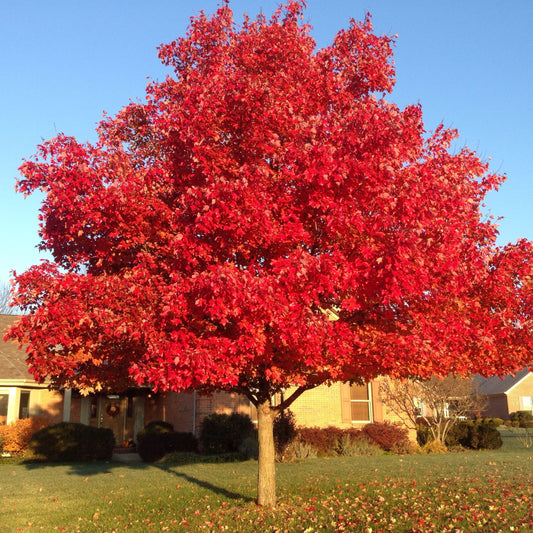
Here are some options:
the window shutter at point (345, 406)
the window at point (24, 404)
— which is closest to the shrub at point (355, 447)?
the window shutter at point (345, 406)

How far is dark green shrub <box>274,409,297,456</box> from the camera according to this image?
60.7 ft

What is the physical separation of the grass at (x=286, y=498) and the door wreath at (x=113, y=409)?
883 centimetres

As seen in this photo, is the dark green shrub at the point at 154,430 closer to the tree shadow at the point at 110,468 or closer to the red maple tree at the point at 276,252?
the tree shadow at the point at 110,468

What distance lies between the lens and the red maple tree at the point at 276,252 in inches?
277

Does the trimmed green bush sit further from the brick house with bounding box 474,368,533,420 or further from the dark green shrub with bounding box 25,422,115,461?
the brick house with bounding box 474,368,533,420

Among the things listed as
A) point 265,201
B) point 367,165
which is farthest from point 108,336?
point 367,165

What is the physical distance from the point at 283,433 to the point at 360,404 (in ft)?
18.4

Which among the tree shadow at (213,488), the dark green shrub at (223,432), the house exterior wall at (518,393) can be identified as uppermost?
the house exterior wall at (518,393)

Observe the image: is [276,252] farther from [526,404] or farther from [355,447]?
[526,404]

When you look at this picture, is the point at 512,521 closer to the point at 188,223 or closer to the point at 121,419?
the point at 188,223

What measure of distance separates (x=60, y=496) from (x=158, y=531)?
449 cm

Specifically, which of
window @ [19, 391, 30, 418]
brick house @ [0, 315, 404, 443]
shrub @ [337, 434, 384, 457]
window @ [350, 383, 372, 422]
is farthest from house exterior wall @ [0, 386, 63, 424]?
window @ [350, 383, 372, 422]

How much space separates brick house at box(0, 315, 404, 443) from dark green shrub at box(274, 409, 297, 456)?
87.9 inches

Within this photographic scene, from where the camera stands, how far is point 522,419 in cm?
4997
